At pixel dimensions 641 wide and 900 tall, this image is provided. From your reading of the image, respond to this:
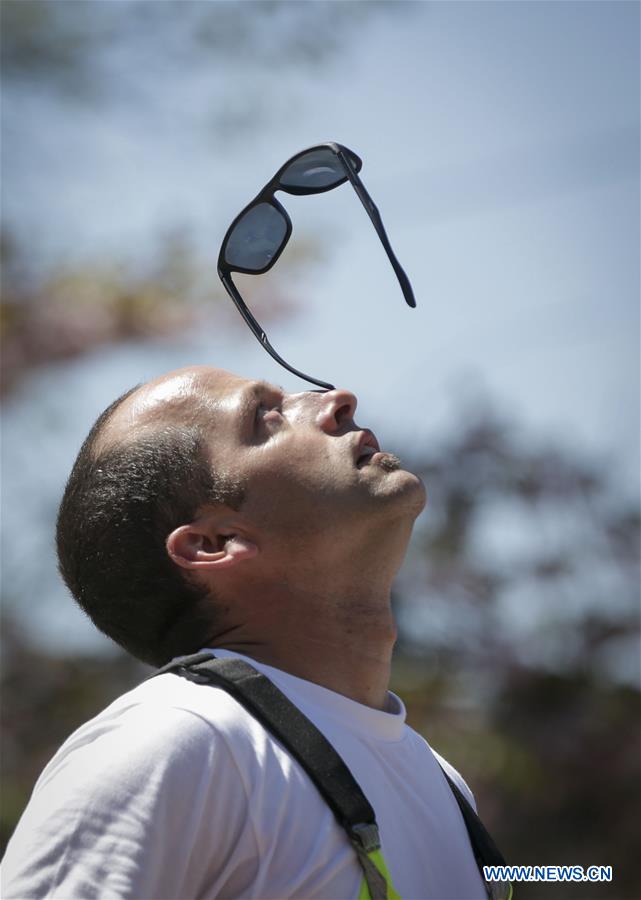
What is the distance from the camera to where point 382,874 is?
1.53m

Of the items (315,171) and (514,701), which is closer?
(315,171)

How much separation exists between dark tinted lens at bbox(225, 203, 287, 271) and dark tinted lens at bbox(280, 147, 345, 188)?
0.28 ft

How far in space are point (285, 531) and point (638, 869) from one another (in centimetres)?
457

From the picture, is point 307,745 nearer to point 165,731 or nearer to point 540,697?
point 165,731

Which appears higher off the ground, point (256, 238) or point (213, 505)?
point (256, 238)

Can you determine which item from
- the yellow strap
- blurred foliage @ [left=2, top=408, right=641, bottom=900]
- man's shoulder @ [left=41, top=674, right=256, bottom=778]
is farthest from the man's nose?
blurred foliage @ [left=2, top=408, right=641, bottom=900]

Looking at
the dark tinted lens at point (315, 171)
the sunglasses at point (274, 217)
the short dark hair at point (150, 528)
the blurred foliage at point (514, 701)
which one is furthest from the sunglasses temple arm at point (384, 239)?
the blurred foliage at point (514, 701)

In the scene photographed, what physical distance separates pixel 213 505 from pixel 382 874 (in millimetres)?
750

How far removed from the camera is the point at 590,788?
5.60 metres

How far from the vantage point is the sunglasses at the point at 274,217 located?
7.48ft

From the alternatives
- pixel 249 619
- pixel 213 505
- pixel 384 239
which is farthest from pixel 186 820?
pixel 384 239

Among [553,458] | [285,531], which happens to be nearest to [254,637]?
[285,531]

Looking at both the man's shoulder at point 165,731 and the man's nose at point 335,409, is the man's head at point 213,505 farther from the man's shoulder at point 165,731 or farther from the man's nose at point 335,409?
the man's shoulder at point 165,731

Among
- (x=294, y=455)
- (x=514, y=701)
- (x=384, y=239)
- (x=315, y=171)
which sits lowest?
(x=514, y=701)
